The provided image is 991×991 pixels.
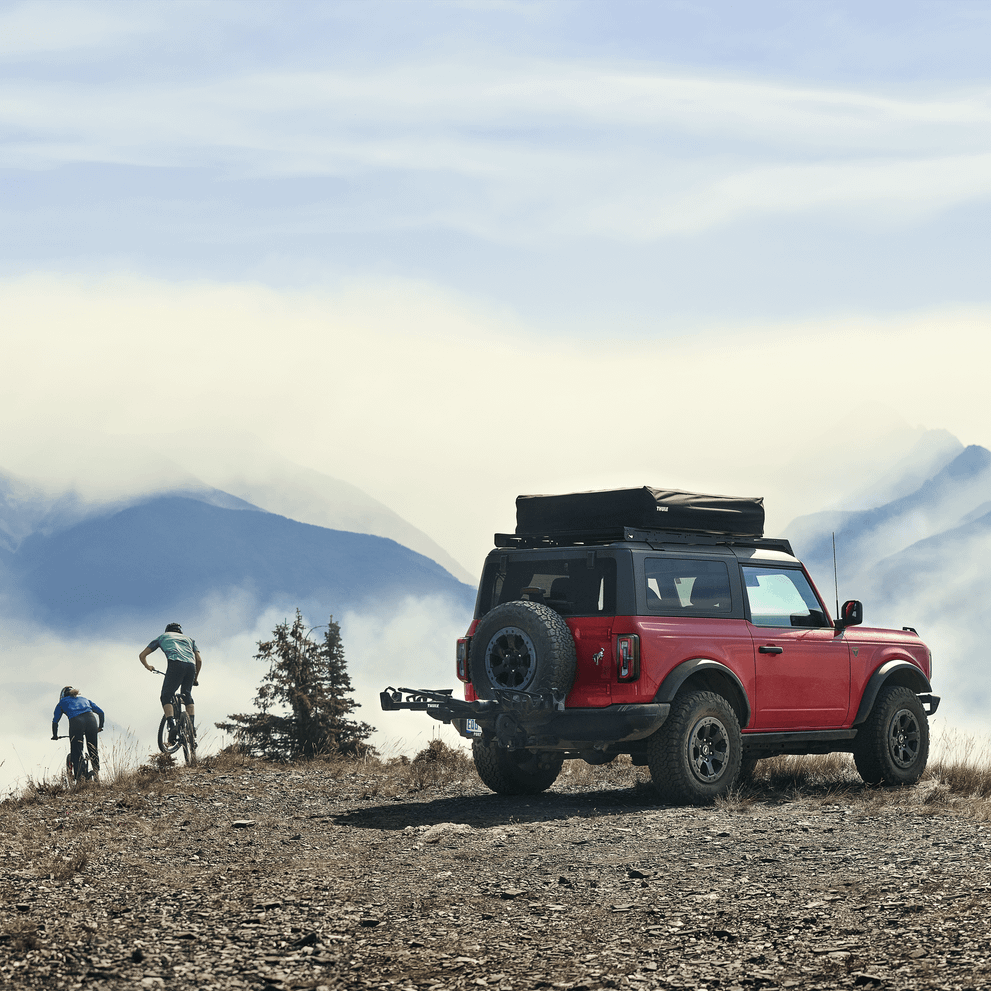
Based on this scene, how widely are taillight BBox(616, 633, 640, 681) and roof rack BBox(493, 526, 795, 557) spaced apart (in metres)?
0.91

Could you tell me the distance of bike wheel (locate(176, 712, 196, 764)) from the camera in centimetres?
1473

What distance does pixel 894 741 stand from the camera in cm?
1223

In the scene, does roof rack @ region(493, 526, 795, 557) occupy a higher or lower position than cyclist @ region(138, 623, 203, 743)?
higher

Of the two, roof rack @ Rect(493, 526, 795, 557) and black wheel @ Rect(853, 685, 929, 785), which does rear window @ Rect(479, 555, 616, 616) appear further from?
black wheel @ Rect(853, 685, 929, 785)

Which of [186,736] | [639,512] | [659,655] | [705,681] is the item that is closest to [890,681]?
[705,681]

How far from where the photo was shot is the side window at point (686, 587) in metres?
10.3

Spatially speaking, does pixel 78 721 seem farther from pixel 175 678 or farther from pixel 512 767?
pixel 512 767

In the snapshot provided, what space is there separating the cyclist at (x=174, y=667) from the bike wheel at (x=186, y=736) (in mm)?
85

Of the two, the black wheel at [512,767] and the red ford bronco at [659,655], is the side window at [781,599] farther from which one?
the black wheel at [512,767]

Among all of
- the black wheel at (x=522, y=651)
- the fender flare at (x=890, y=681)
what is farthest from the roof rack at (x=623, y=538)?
the fender flare at (x=890, y=681)

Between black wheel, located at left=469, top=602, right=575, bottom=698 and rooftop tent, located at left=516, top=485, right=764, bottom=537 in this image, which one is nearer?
black wheel, located at left=469, top=602, right=575, bottom=698

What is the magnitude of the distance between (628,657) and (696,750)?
1.12 meters

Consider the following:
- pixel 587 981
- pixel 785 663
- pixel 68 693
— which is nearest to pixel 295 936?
pixel 587 981

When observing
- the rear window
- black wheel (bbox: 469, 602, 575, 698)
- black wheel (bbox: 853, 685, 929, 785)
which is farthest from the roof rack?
black wheel (bbox: 853, 685, 929, 785)
